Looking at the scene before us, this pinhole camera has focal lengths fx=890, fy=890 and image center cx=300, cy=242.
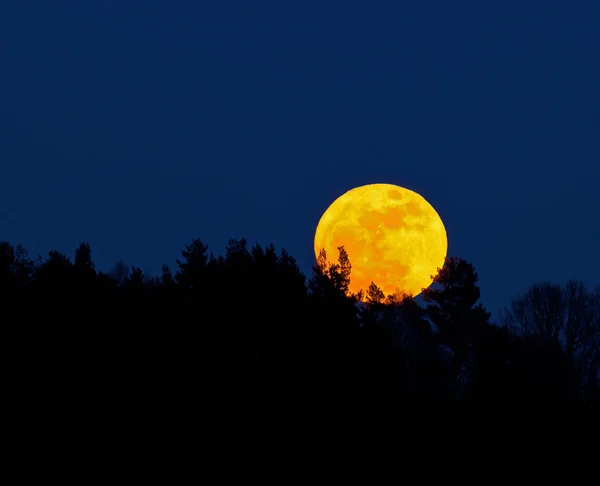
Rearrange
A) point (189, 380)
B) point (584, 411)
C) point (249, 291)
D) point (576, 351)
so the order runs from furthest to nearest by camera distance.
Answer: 1. point (576, 351)
2. point (249, 291)
3. point (584, 411)
4. point (189, 380)

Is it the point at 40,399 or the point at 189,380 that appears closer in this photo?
the point at 40,399

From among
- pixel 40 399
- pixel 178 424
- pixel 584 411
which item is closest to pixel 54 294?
pixel 40 399

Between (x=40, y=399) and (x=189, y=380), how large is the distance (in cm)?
320

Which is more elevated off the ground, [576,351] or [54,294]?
[576,351]

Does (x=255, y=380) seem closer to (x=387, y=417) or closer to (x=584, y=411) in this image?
(x=387, y=417)

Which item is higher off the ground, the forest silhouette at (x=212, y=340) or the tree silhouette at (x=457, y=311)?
the tree silhouette at (x=457, y=311)

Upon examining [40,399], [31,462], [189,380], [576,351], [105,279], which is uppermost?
[576,351]

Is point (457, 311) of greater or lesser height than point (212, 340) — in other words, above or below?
above

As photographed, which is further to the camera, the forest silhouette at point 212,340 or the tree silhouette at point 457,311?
the tree silhouette at point 457,311

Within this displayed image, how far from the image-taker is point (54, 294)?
20453 millimetres

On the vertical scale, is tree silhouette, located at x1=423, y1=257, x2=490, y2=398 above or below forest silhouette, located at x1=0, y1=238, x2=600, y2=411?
above

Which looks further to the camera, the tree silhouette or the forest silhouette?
the tree silhouette

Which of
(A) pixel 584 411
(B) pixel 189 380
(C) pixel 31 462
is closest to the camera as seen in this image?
(C) pixel 31 462

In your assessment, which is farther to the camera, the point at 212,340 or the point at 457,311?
the point at 457,311
